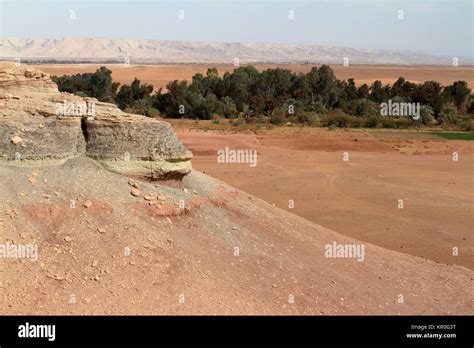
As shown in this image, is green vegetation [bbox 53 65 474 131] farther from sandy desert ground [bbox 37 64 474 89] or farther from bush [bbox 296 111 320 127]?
sandy desert ground [bbox 37 64 474 89]

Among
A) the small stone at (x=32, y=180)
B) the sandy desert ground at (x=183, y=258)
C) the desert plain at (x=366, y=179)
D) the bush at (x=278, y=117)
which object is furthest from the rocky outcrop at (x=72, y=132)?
the bush at (x=278, y=117)

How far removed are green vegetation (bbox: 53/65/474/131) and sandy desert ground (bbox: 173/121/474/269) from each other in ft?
15.4

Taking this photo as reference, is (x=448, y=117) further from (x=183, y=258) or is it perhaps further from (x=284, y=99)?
(x=183, y=258)

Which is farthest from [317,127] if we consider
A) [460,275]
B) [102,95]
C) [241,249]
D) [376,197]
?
[241,249]

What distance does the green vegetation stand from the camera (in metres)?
41.8

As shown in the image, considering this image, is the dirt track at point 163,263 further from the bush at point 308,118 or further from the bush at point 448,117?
the bush at point 448,117

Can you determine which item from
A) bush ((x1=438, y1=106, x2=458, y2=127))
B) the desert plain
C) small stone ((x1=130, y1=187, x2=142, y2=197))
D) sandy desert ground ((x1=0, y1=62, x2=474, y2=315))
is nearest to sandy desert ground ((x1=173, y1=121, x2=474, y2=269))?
the desert plain

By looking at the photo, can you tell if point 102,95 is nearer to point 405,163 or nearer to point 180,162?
point 405,163

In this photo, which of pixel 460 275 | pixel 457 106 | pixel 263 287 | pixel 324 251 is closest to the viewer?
pixel 263 287

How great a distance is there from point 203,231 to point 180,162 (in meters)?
1.39

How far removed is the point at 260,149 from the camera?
98.5 feet

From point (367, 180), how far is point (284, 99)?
27.9m

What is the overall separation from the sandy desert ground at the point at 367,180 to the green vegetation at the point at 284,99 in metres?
4.69

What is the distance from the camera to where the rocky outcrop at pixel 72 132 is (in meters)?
8.71
